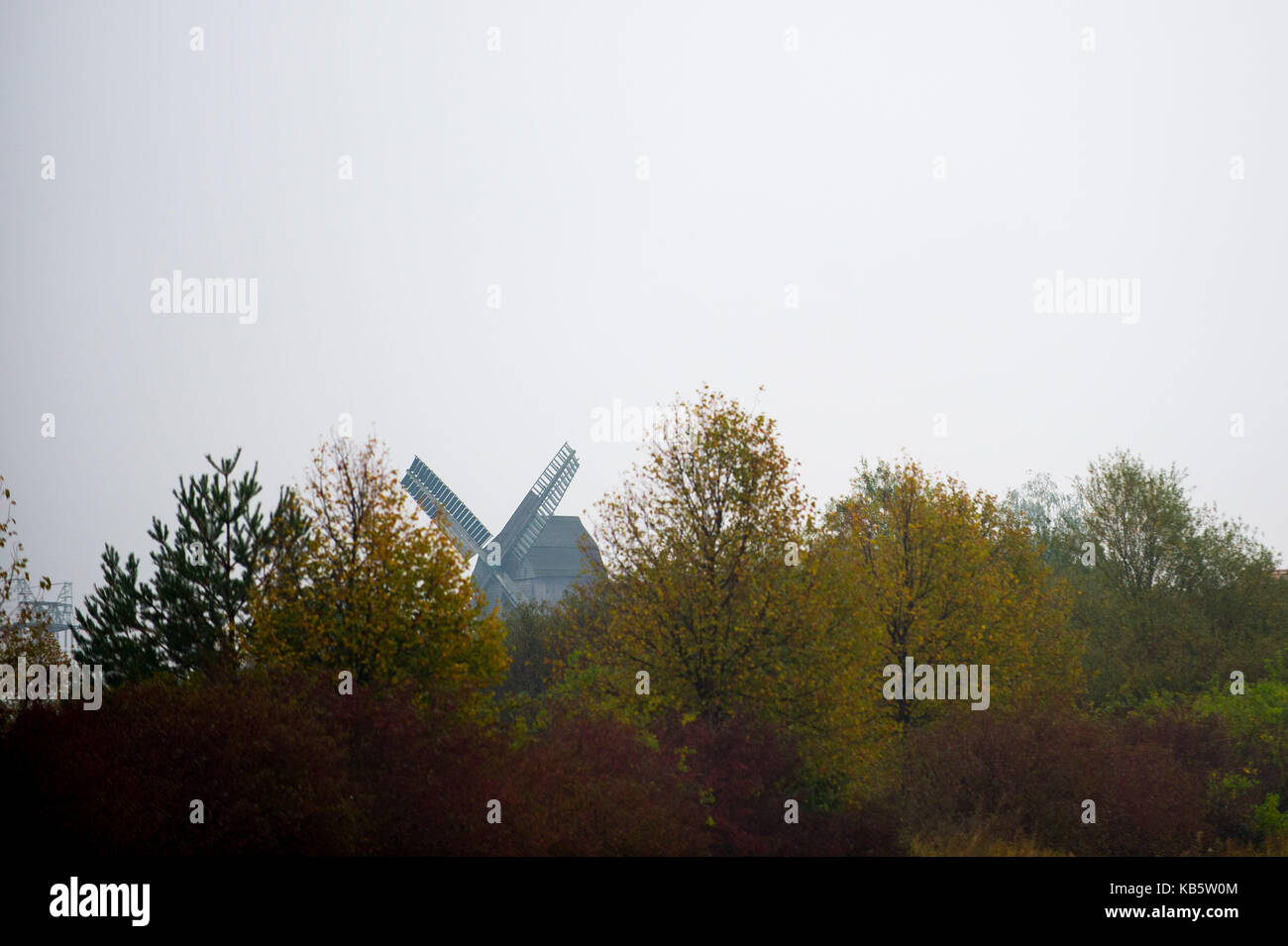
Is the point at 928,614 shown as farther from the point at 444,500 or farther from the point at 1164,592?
the point at 444,500

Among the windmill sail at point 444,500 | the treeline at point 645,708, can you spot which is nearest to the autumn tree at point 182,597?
the treeline at point 645,708

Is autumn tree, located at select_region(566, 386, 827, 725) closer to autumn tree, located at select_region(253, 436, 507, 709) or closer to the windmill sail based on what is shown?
autumn tree, located at select_region(253, 436, 507, 709)

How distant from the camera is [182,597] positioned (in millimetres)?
30906

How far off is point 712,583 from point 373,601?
828 centimetres

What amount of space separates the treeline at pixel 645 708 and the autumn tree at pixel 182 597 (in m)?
0.08

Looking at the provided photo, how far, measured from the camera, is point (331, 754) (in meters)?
17.8

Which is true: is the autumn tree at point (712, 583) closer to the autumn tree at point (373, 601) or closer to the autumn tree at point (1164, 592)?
the autumn tree at point (373, 601)

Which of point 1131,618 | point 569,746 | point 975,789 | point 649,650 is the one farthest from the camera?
point 1131,618

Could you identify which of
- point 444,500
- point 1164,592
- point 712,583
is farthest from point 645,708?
point 444,500

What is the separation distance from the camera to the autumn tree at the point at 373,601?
84.1 ft
